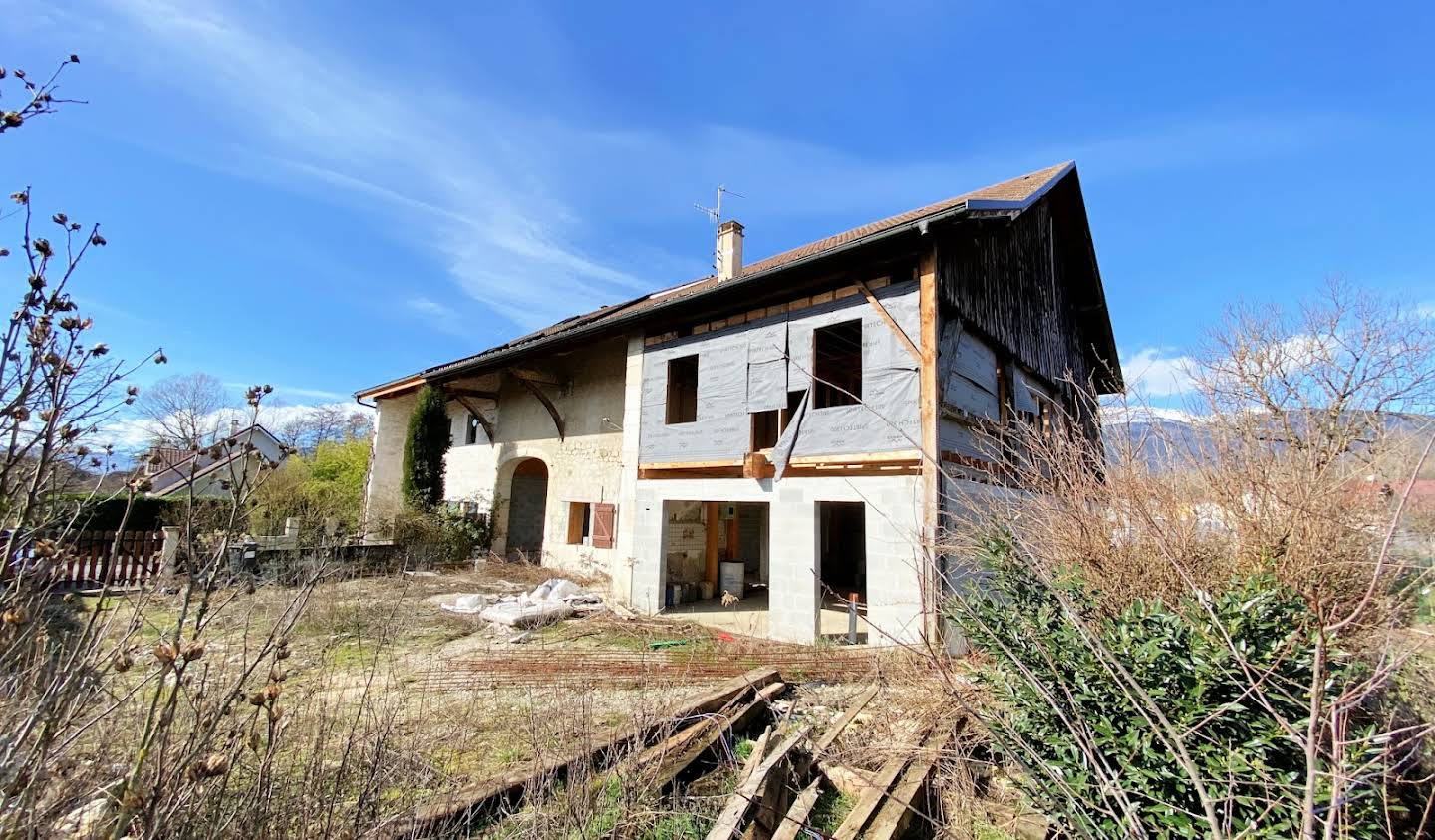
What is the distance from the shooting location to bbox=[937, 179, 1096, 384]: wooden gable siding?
8883 mm

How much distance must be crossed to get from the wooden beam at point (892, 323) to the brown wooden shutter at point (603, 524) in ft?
24.9

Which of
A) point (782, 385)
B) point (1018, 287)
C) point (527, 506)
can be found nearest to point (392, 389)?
point (527, 506)

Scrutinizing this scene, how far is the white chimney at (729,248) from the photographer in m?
12.8

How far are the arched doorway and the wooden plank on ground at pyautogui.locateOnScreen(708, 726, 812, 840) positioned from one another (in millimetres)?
13529

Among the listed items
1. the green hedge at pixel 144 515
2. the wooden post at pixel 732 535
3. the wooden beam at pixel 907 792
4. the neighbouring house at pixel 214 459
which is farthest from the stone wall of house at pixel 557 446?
the neighbouring house at pixel 214 459

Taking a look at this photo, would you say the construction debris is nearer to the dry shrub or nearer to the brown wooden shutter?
the brown wooden shutter

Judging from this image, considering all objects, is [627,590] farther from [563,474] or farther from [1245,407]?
[1245,407]

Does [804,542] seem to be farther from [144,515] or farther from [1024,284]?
[144,515]

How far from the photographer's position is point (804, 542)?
29.2 feet

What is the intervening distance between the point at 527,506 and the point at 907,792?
14847mm

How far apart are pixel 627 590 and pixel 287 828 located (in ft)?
28.5

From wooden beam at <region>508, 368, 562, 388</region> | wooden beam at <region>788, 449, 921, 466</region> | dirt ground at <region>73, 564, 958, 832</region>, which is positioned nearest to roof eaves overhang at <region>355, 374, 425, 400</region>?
wooden beam at <region>508, 368, 562, 388</region>

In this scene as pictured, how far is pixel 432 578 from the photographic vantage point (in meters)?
13.3

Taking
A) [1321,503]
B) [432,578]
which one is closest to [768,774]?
[1321,503]
